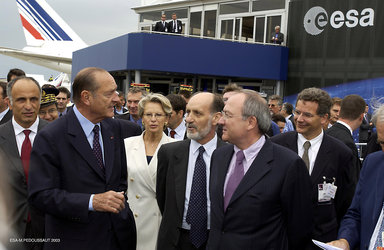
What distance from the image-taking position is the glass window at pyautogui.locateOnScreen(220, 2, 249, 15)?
784 inches

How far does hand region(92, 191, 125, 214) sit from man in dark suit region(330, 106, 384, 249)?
4.49 ft

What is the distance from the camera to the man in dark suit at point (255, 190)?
2.55 m

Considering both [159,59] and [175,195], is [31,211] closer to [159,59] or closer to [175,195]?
[175,195]

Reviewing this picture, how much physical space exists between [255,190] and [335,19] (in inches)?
616

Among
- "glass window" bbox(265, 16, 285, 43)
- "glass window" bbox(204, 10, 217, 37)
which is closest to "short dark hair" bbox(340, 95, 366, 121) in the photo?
"glass window" bbox(265, 16, 285, 43)

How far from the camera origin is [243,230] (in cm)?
256

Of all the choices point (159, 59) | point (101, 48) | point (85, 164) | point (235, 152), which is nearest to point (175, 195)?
point (235, 152)

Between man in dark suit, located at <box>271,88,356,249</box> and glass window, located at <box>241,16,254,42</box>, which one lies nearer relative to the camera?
man in dark suit, located at <box>271,88,356,249</box>

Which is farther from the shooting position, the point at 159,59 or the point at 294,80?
the point at 294,80

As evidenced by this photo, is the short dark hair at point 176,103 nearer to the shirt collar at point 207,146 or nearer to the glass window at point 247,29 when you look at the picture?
the shirt collar at point 207,146

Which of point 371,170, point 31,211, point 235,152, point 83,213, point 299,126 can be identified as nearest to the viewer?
point 83,213

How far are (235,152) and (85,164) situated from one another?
102 centimetres

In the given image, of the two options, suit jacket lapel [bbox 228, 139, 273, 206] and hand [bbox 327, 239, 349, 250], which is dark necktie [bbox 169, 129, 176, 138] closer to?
suit jacket lapel [bbox 228, 139, 273, 206]

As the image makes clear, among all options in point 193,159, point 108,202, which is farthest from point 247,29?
point 108,202
